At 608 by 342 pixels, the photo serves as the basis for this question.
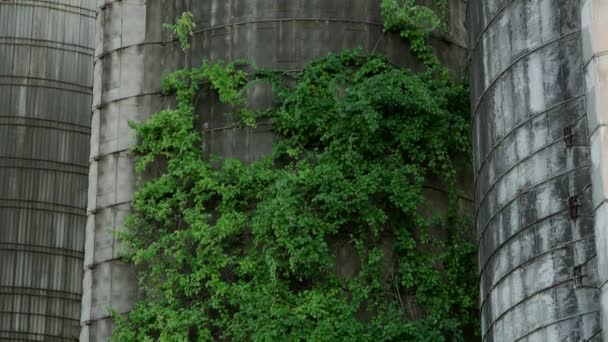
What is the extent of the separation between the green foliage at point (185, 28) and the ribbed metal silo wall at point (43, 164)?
14.0 meters

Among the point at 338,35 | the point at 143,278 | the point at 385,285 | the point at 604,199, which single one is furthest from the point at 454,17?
the point at 604,199

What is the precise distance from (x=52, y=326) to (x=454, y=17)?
703 inches

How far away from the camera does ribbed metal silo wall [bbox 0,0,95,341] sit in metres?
45.3

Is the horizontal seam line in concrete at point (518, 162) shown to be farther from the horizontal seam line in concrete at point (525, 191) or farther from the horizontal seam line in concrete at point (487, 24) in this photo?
the horizontal seam line in concrete at point (487, 24)

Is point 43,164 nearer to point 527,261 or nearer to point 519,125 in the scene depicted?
point 519,125

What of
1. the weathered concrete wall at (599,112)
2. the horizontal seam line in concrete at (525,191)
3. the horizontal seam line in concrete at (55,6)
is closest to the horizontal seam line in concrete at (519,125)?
the horizontal seam line in concrete at (525,191)

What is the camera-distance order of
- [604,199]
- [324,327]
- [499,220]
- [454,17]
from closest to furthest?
[604,199], [499,220], [324,327], [454,17]

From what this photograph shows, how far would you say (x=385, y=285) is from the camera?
101ft

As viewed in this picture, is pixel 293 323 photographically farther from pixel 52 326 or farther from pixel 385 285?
pixel 52 326

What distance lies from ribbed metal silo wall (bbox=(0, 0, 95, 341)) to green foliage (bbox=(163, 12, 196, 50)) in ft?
45.9

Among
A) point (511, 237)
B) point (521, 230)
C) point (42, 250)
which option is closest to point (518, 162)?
point (521, 230)

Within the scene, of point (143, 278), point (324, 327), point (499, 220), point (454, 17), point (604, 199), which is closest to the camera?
point (604, 199)

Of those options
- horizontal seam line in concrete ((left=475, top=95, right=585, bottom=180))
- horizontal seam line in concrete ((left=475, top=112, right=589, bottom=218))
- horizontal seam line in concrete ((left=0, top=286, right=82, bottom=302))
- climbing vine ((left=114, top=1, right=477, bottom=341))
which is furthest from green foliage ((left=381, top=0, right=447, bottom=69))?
horizontal seam line in concrete ((left=0, top=286, right=82, bottom=302))

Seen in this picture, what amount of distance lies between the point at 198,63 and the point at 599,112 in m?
16.2
